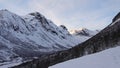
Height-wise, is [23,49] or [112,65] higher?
[23,49]

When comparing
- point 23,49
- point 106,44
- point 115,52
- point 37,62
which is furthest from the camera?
point 23,49

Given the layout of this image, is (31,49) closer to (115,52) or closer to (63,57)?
(63,57)

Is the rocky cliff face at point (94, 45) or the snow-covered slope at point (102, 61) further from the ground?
the rocky cliff face at point (94, 45)

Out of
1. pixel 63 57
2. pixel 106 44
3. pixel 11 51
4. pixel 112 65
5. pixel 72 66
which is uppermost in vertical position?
pixel 11 51

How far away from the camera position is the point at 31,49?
19288cm

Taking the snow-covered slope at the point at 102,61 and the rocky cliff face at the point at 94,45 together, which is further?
the rocky cliff face at the point at 94,45

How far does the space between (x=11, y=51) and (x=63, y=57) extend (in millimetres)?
148327

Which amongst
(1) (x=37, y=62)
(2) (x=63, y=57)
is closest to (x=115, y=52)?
(2) (x=63, y=57)

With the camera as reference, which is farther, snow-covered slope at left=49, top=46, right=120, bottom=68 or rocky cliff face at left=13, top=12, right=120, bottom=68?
rocky cliff face at left=13, top=12, right=120, bottom=68

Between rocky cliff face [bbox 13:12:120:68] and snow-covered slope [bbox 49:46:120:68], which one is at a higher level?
rocky cliff face [bbox 13:12:120:68]

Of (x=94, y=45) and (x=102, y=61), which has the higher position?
(x=94, y=45)

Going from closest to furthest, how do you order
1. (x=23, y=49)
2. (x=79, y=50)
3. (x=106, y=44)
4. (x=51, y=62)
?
(x=106, y=44), (x=79, y=50), (x=51, y=62), (x=23, y=49)

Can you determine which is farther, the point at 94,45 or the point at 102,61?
the point at 94,45

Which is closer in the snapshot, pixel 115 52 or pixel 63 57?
pixel 115 52
